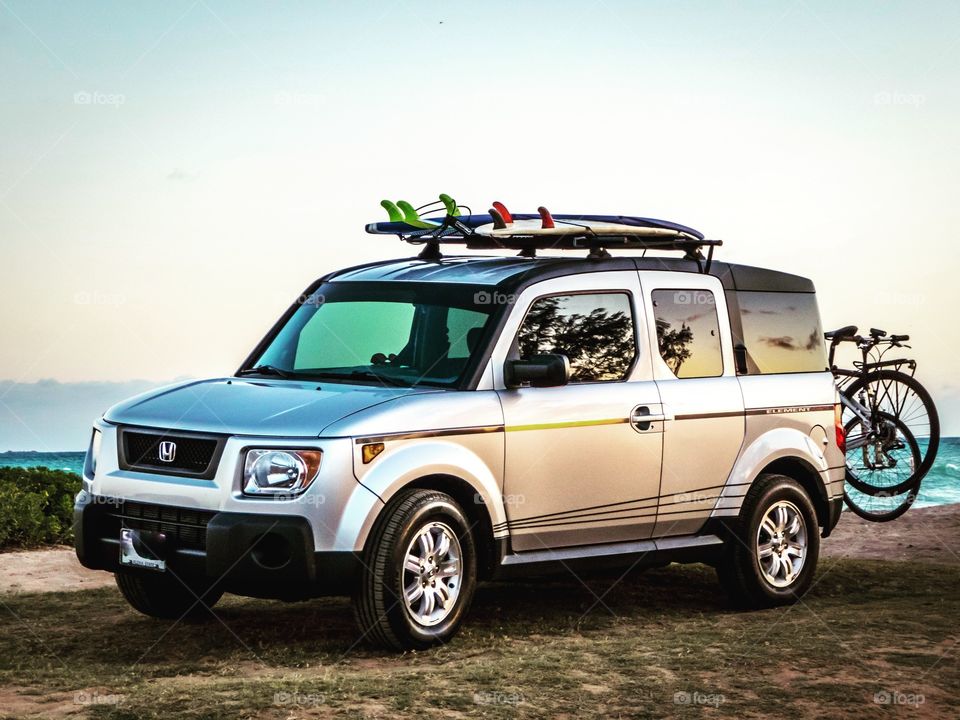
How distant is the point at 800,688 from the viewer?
7.32 metres

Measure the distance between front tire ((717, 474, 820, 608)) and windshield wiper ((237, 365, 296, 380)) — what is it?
313 cm

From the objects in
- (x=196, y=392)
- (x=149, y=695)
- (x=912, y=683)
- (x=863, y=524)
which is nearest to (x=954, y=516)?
(x=863, y=524)

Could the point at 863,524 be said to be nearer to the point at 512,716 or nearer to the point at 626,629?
the point at 626,629

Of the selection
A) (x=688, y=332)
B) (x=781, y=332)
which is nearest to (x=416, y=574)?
(x=688, y=332)

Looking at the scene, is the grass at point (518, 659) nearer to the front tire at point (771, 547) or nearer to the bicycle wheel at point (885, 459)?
the front tire at point (771, 547)

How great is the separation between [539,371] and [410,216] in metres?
2.15

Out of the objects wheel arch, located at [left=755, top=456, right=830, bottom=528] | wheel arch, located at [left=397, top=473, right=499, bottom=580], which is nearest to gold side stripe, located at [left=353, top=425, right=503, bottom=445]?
wheel arch, located at [left=397, top=473, right=499, bottom=580]

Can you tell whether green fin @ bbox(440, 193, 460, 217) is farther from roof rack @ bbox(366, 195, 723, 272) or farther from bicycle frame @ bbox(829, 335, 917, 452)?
bicycle frame @ bbox(829, 335, 917, 452)

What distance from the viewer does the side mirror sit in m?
8.45

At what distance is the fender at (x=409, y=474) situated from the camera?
7.77m

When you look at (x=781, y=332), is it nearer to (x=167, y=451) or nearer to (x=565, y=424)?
(x=565, y=424)

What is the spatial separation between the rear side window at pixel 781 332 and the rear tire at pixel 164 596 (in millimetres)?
3983

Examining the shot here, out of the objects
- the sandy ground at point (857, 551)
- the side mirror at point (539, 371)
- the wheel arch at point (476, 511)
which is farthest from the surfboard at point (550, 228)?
the sandy ground at point (857, 551)

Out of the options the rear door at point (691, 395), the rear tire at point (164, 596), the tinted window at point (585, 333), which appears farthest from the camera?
the rear door at point (691, 395)
